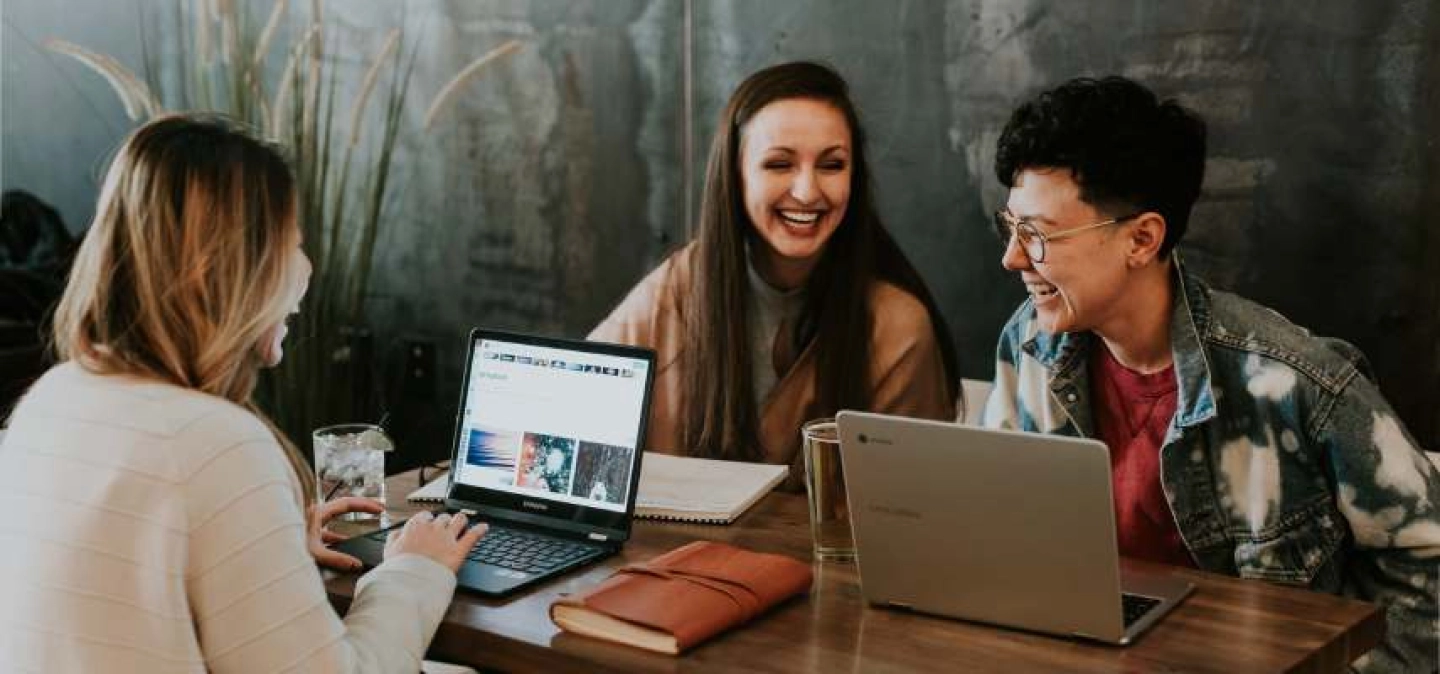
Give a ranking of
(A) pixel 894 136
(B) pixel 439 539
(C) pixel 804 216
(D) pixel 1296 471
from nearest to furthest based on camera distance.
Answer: (B) pixel 439 539 < (D) pixel 1296 471 < (C) pixel 804 216 < (A) pixel 894 136

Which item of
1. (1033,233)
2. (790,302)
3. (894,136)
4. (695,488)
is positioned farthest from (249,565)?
(894,136)

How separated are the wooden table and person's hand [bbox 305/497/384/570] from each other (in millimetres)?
53

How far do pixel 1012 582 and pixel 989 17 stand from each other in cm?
156

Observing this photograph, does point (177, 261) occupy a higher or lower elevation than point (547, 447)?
higher

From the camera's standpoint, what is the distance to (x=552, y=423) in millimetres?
2066

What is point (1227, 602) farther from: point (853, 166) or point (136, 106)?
point (136, 106)

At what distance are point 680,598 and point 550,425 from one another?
1.50 feet

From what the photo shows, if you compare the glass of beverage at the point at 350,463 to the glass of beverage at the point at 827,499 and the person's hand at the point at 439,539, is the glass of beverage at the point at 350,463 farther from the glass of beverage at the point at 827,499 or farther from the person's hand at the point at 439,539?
the glass of beverage at the point at 827,499

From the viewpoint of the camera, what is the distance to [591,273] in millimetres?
3689

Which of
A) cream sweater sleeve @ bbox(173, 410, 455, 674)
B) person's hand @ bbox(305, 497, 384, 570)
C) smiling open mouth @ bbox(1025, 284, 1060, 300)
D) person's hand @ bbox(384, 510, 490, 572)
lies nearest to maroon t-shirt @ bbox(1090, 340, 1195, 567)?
smiling open mouth @ bbox(1025, 284, 1060, 300)

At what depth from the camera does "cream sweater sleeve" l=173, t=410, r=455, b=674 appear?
4.92 ft

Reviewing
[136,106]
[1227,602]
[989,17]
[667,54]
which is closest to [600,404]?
[1227,602]

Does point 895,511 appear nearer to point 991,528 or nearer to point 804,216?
point 991,528

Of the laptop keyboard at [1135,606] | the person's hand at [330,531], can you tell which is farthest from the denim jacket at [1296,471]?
the person's hand at [330,531]
